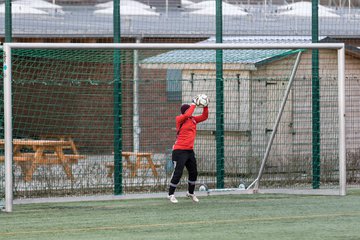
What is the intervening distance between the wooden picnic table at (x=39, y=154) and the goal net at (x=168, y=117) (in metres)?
0.02

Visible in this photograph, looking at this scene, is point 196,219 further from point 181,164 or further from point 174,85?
point 174,85

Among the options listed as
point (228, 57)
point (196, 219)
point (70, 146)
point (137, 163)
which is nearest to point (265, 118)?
point (228, 57)

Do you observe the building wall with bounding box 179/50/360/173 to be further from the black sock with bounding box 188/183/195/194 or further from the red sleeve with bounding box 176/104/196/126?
the red sleeve with bounding box 176/104/196/126

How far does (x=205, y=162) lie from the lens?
15766 millimetres

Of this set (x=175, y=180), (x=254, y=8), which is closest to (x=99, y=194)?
(x=175, y=180)

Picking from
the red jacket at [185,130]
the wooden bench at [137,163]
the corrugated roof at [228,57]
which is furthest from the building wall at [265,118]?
the red jacket at [185,130]

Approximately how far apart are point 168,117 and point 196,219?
157 inches

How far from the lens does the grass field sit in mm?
10719

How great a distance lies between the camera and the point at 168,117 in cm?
1580

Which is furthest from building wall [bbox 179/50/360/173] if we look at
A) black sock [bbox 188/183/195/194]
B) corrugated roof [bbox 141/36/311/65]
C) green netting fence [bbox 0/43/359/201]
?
black sock [bbox 188/183/195/194]

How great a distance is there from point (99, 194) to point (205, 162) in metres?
1.88

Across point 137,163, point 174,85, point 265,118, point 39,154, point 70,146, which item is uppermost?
point 174,85

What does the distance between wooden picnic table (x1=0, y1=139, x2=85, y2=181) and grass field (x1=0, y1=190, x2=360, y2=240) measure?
0.98 m

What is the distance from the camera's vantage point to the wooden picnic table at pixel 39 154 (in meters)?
14.7
